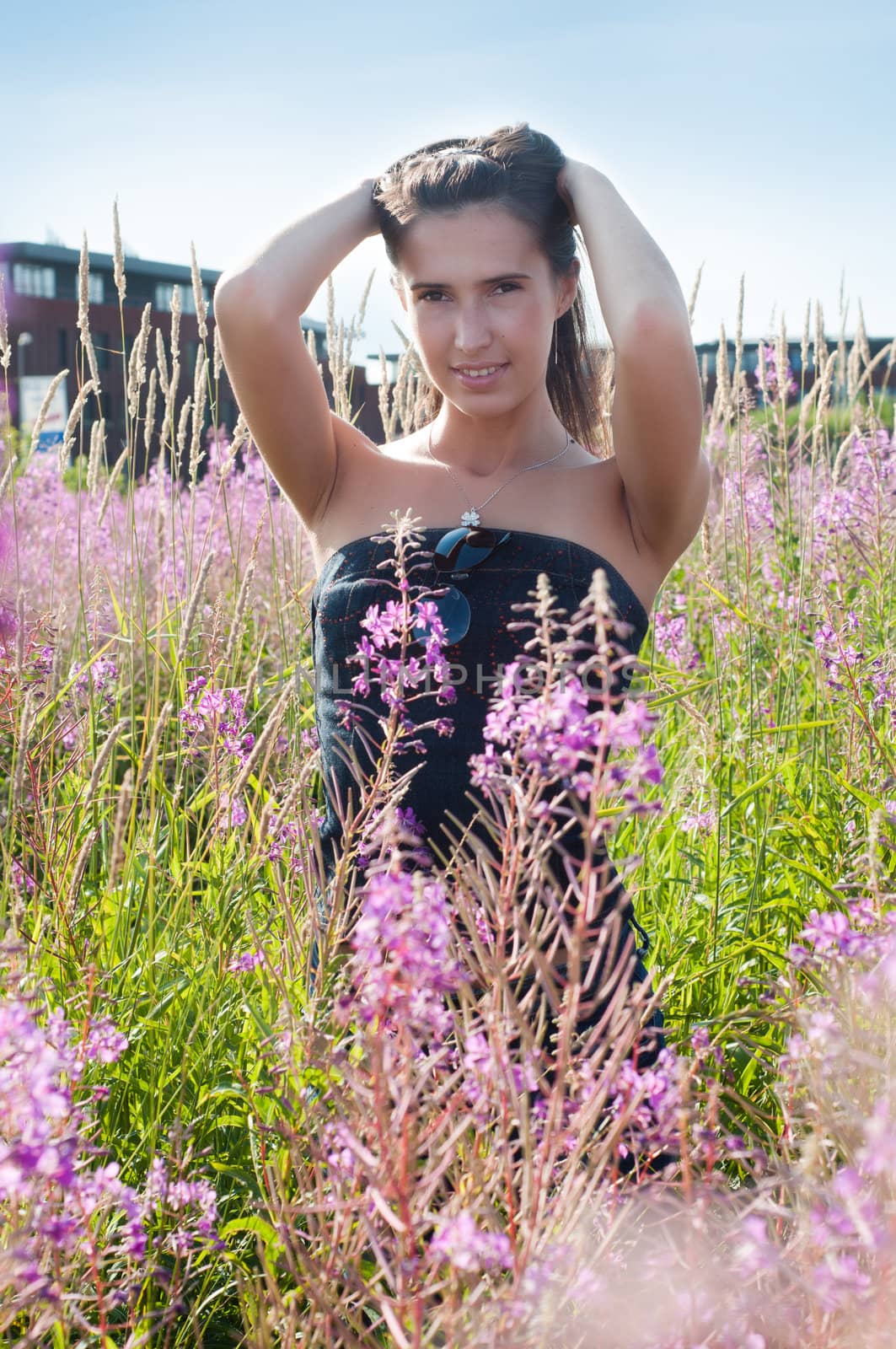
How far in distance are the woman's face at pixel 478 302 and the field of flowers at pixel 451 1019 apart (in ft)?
1.51

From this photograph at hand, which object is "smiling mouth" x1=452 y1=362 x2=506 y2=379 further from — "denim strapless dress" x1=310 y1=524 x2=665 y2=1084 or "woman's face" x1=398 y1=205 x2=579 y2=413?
"denim strapless dress" x1=310 y1=524 x2=665 y2=1084

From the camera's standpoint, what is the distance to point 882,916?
3.84 ft

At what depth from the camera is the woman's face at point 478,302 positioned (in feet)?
6.94

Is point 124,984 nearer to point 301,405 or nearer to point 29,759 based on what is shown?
point 29,759

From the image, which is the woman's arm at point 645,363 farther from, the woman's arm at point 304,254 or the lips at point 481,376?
the woman's arm at point 304,254

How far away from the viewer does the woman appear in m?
2.08

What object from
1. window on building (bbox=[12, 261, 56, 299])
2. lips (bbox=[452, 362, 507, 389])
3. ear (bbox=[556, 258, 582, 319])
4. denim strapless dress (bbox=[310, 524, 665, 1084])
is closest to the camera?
denim strapless dress (bbox=[310, 524, 665, 1084])

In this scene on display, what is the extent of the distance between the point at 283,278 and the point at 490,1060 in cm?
171

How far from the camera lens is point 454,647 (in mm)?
2064

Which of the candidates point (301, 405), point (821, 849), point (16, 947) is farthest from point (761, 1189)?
point (301, 405)

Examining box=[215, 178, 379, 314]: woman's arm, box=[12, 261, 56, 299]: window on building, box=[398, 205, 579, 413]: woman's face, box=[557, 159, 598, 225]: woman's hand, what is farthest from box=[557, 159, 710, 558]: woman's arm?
box=[12, 261, 56, 299]: window on building

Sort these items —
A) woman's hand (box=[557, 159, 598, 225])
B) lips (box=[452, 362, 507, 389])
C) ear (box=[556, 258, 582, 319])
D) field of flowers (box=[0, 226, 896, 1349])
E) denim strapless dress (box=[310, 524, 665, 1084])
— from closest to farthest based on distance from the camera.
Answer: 1. field of flowers (box=[0, 226, 896, 1349])
2. denim strapless dress (box=[310, 524, 665, 1084])
3. lips (box=[452, 362, 507, 389])
4. woman's hand (box=[557, 159, 598, 225])
5. ear (box=[556, 258, 582, 319])

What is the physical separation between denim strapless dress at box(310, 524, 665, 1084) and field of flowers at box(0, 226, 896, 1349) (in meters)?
0.07

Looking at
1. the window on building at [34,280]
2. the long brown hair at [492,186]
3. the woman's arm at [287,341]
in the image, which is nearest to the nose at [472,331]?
the long brown hair at [492,186]
